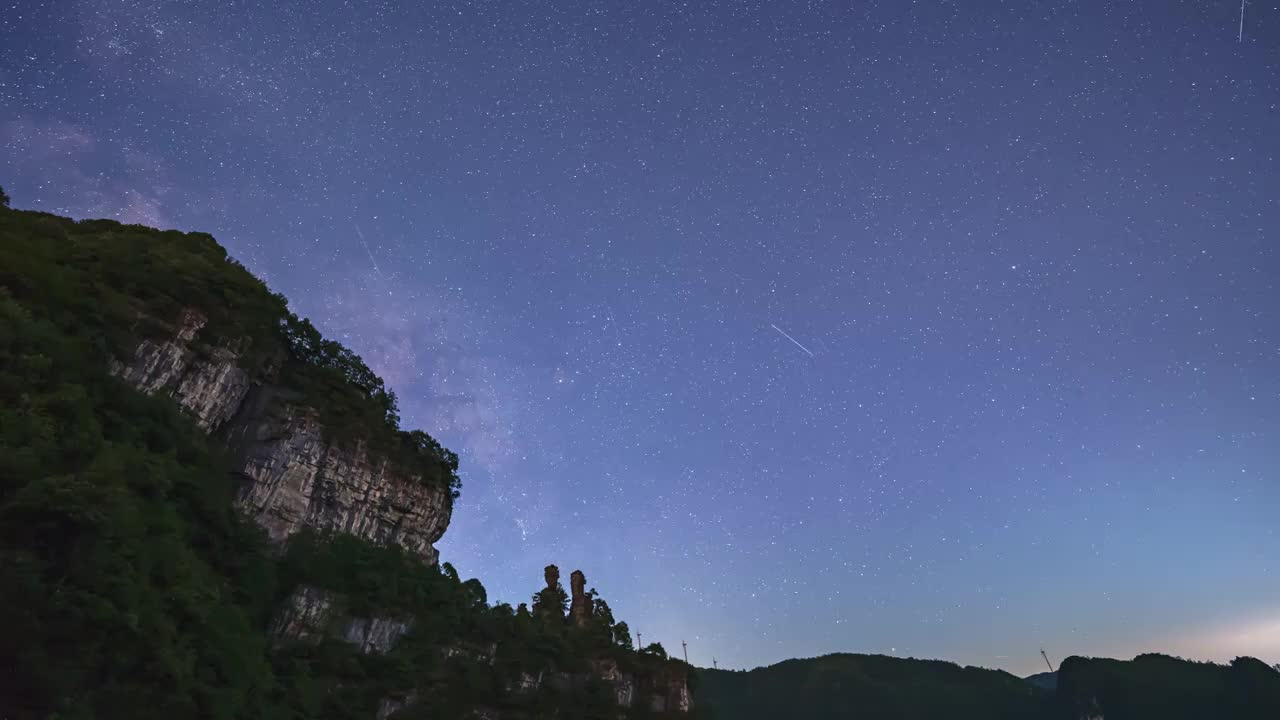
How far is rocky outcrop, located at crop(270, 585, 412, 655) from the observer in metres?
39.1

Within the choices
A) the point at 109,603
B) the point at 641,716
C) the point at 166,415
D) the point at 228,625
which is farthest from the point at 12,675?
the point at 641,716

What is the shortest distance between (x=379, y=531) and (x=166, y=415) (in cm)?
2099

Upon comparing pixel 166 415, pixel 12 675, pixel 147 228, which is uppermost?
pixel 147 228

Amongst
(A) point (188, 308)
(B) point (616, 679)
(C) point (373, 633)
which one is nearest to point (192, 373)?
(A) point (188, 308)

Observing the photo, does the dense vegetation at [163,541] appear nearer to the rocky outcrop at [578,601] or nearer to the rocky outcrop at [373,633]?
the rocky outcrop at [373,633]

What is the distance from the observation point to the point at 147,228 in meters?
48.0

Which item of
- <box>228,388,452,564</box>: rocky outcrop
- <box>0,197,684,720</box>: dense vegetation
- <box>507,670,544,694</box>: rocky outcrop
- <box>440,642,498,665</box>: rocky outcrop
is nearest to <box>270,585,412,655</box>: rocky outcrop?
<box>0,197,684,720</box>: dense vegetation

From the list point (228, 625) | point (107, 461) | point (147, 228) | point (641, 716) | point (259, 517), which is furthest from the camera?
point (641, 716)

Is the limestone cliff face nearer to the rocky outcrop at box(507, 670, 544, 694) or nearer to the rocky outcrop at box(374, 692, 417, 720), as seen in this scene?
the rocky outcrop at box(374, 692, 417, 720)

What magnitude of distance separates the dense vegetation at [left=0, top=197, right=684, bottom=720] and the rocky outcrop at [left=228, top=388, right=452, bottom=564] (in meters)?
1.66

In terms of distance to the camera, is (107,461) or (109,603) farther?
(107,461)

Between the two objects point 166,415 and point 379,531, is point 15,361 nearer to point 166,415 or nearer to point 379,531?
point 166,415

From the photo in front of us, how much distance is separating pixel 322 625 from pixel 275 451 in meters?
13.3

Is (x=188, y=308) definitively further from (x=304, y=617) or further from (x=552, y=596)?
(x=552, y=596)
